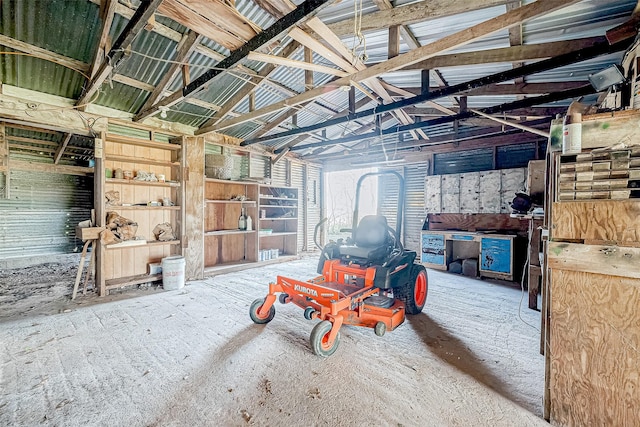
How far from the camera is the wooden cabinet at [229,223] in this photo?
5.89m

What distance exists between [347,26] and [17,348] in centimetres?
458

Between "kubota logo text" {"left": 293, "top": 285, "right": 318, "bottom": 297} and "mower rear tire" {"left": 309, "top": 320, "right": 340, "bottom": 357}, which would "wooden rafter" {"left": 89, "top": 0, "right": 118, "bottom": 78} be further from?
"mower rear tire" {"left": 309, "top": 320, "right": 340, "bottom": 357}

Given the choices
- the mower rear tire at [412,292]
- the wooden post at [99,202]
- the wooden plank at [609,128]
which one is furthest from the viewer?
the wooden post at [99,202]

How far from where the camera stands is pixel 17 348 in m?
2.58

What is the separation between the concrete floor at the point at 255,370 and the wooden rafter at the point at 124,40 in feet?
9.53

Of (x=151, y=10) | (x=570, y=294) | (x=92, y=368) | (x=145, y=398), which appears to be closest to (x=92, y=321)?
(x=92, y=368)

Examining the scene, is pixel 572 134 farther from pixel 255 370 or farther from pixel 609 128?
pixel 255 370

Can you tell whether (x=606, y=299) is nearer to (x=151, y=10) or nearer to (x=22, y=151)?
(x=151, y=10)

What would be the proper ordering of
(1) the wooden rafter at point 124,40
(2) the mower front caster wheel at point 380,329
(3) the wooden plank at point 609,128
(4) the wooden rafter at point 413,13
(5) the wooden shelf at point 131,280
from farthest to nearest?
1. (5) the wooden shelf at point 131,280
2. (2) the mower front caster wheel at point 380,329
3. (4) the wooden rafter at point 413,13
4. (1) the wooden rafter at point 124,40
5. (3) the wooden plank at point 609,128

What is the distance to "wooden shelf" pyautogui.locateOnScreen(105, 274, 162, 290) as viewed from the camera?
4.24m

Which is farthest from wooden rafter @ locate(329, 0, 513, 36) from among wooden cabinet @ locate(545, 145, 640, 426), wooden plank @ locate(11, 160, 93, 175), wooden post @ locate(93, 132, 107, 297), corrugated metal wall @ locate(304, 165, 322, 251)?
wooden plank @ locate(11, 160, 93, 175)

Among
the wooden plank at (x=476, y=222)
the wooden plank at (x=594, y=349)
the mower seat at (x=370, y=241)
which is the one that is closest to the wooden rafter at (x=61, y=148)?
the mower seat at (x=370, y=241)

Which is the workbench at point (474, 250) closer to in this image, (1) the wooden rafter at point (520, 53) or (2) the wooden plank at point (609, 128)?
(1) the wooden rafter at point (520, 53)

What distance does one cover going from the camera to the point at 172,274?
15.0 ft
